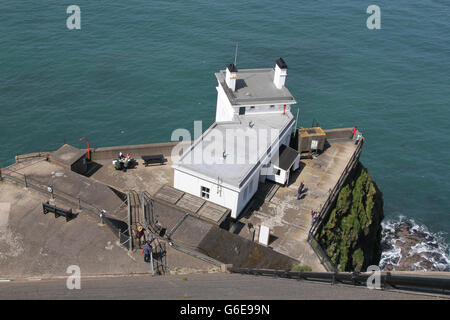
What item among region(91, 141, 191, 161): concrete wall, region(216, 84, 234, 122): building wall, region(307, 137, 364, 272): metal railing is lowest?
region(307, 137, 364, 272): metal railing

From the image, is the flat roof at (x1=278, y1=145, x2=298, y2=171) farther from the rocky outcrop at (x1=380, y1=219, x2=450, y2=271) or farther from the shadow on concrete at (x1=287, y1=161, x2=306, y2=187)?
the rocky outcrop at (x1=380, y1=219, x2=450, y2=271)

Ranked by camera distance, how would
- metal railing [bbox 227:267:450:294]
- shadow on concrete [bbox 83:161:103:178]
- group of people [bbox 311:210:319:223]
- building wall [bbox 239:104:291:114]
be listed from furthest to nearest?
building wall [bbox 239:104:291:114]
shadow on concrete [bbox 83:161:103:178]
group of people [bbox 311:210:319:223]
metal railing [bbox 227:267:450:294]

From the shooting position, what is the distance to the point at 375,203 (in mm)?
56375

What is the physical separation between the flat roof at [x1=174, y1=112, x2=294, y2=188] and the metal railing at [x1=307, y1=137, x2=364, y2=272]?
7454mm

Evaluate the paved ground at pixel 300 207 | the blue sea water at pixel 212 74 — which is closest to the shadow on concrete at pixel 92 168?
the paved ground at pixel 300 207

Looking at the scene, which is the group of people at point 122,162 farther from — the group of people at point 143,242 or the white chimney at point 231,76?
the white chimney at point 231,76

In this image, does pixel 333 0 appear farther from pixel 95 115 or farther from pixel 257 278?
pixel 257 278

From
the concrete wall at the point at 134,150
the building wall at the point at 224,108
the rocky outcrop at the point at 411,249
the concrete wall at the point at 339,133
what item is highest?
the building wall at the point at 224,108

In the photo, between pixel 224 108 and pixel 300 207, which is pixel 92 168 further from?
pixel 300 207

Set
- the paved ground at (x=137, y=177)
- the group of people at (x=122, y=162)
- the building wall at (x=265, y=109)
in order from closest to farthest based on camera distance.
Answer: the paved ground at (x=137, y=177) < the group of people at (x=122, y=162) < the building wall at (x=265, y=109)

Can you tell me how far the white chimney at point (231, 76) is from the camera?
46188 millimetres

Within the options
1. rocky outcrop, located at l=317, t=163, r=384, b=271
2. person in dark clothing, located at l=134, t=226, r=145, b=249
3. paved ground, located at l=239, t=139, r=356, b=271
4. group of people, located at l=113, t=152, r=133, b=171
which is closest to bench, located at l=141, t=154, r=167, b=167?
group of people, located at l=113, t=152, r=133, b=171

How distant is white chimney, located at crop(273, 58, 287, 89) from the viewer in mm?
47250

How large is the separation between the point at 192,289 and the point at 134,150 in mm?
25023
